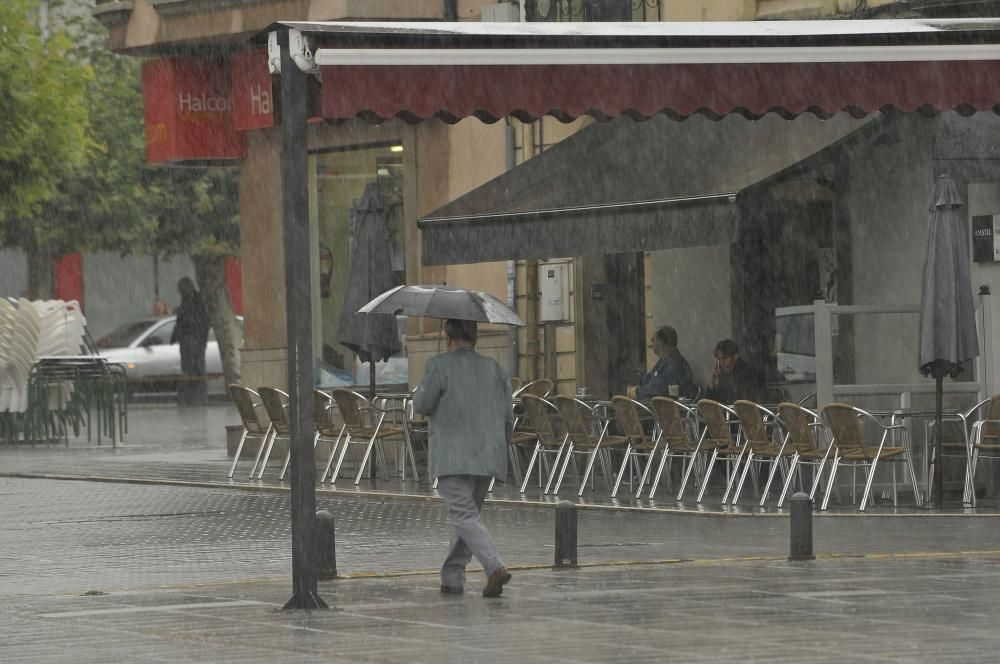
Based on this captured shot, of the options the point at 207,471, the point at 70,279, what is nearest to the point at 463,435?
the point at 207,471

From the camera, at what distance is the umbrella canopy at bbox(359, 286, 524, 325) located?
38.2 ft

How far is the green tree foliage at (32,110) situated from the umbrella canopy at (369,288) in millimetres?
15557

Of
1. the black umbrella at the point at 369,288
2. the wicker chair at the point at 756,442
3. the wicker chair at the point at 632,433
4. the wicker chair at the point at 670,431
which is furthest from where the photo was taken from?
the black umbrella at the point at 369,288

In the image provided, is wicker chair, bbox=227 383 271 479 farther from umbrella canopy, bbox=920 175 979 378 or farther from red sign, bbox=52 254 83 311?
red sign, bbox=52 254 83 311

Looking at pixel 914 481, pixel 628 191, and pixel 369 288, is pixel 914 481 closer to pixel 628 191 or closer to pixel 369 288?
pixel 628 191

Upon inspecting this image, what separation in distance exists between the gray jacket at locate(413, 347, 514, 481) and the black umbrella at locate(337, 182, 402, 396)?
9.48 metres

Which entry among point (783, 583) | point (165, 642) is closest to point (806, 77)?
point (783, 583)

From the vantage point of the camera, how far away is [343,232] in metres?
26.9

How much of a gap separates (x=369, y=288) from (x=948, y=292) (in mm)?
6462

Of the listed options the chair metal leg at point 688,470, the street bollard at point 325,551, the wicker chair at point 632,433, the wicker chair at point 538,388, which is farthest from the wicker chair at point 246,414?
the street bollard at point 325,551

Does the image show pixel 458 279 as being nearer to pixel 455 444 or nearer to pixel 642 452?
pixel 642 452

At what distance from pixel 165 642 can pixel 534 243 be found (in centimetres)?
844

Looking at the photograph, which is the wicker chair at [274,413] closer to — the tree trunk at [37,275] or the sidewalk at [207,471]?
the sidewalk at [207,471]

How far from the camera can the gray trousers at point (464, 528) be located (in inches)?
447
